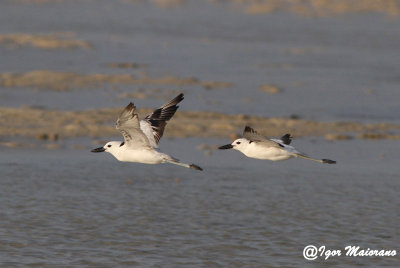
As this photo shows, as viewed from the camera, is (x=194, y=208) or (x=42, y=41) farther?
(x=42, y=41)

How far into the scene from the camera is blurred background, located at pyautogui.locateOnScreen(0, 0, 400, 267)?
1358cm

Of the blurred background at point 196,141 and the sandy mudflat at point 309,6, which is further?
the sandy mudflat at point 309,6

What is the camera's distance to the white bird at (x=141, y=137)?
12.5m

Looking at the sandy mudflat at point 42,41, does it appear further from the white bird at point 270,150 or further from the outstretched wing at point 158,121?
the white bird at point 270,150

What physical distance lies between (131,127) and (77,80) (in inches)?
488

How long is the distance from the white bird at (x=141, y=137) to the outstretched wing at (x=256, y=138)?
2.59ft

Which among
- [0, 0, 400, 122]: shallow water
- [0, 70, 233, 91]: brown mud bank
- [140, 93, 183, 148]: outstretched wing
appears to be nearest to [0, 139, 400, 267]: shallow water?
[140, 93, 183, 148]: outstretched wing

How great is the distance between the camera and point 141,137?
1312cm

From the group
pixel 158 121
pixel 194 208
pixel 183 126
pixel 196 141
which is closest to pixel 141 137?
pixel 158 121

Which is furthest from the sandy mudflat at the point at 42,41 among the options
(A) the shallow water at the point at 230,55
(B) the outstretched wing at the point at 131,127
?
(B) the outstretched wing at the point at 131,127

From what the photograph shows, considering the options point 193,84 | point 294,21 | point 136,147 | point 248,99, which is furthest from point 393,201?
point 294,21

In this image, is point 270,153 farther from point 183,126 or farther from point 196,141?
point 183,126

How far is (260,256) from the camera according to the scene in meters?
12.9

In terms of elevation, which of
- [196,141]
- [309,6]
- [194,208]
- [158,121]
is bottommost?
[194,208]
